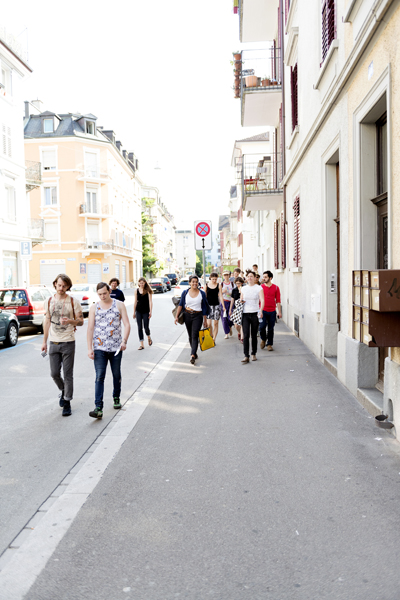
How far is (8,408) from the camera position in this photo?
695 centimetres

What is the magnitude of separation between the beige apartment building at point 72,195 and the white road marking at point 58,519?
44.5 metres

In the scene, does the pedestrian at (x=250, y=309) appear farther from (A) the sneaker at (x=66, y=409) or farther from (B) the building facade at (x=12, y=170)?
(B) the building facade at (x=12, y=170)

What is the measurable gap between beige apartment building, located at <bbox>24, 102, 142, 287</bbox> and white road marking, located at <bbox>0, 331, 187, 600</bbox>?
44.5 meters

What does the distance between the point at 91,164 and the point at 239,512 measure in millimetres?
49331

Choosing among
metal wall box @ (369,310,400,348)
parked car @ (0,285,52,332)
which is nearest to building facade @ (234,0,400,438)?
metal wall box @ (369,310,400,348)

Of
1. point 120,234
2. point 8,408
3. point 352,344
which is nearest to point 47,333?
point 8,408

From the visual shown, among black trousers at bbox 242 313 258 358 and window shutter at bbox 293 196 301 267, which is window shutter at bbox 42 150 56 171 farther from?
black trousers at bbox 242 313 258 358

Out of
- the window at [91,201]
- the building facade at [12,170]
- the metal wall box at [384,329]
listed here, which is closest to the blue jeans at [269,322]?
the metal wall box at [384,329]

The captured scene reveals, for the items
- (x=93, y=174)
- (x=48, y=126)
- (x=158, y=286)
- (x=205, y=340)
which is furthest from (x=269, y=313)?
(x=48, y=126)

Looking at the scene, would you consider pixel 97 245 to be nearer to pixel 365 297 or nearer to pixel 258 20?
pixel 258 20

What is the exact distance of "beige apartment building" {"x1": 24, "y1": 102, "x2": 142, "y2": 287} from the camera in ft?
159

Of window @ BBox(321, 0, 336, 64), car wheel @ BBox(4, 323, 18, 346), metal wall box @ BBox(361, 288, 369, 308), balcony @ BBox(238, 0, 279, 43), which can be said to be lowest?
car wheel @ BBox(4, 323, 18, 346)

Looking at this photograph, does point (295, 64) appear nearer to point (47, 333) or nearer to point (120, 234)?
point (47, 333)

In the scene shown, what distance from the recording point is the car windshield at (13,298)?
1606 cm
